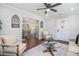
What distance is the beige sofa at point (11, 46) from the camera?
6.82 ft

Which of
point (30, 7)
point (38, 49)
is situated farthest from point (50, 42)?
point (30, 7)

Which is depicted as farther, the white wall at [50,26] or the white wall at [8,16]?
the white wall at [50,26]

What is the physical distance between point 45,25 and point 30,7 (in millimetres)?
506

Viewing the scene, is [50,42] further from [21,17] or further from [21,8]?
[21,8]

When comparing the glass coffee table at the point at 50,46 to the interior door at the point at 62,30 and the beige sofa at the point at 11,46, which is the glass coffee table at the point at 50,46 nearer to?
the interior door at the point at 62,30

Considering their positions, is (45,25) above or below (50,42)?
above

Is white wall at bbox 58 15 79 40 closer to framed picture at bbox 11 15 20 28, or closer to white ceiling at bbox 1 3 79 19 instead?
white ceiling at bbox 1 3 79 19

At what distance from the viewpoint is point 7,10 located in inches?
78.7

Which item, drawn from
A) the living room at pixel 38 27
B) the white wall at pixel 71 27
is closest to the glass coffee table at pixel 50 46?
the living room at pixel 38 27

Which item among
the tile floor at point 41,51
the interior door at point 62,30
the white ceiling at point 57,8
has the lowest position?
the tile floor at point 41,51

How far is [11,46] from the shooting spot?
209 cm

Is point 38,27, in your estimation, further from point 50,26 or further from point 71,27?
point 71,27

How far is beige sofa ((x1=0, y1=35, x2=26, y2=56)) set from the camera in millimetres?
2080

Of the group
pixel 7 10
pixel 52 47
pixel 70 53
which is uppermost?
pixel 7 10
